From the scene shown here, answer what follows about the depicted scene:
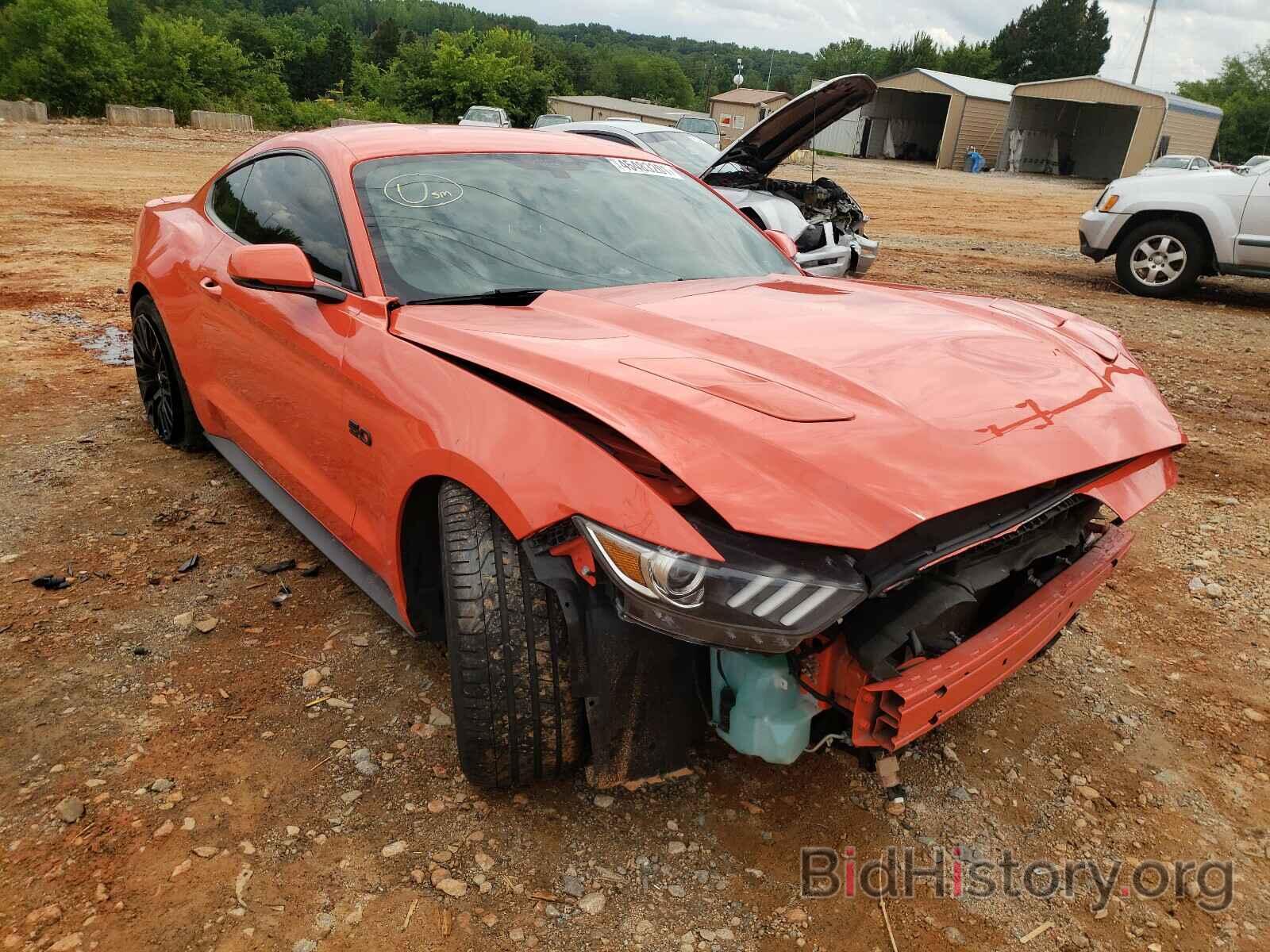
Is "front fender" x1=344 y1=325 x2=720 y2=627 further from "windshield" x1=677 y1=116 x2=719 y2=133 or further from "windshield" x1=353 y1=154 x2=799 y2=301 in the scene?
"windshield" x1=677 y1=116 x2=719 y2=133

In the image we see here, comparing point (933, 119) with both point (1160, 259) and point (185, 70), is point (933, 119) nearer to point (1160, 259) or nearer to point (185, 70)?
point (185, 70)

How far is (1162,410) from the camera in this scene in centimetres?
235

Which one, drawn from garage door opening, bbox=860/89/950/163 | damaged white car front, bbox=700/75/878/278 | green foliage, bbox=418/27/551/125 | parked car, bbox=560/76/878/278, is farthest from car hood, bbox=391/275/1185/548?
green foliage, bbox=418/27/551/125

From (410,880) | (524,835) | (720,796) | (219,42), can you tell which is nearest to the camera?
(410,880)

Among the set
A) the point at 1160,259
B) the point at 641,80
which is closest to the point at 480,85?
the point at 1160,259

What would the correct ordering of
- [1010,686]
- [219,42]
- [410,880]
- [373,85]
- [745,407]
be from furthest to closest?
[373,85]
[219,42]
[1010,686]
[410,880]
[745,407]

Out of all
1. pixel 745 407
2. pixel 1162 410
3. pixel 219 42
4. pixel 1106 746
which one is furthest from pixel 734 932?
pixel 219 42

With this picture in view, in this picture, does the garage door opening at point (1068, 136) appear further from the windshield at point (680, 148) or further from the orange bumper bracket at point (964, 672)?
the orange bumper bracket at point (964, 672)

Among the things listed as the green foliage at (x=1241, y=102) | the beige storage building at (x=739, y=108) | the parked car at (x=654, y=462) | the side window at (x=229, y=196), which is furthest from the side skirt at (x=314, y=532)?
the green foliage at (x=1241, y=102)

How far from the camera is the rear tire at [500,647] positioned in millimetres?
1950

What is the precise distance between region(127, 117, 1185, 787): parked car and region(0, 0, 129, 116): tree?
40031mm

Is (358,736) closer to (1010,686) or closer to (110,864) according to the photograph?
(110,864)

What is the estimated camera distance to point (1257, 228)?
8.23m

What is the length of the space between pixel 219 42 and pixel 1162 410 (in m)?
50.1
